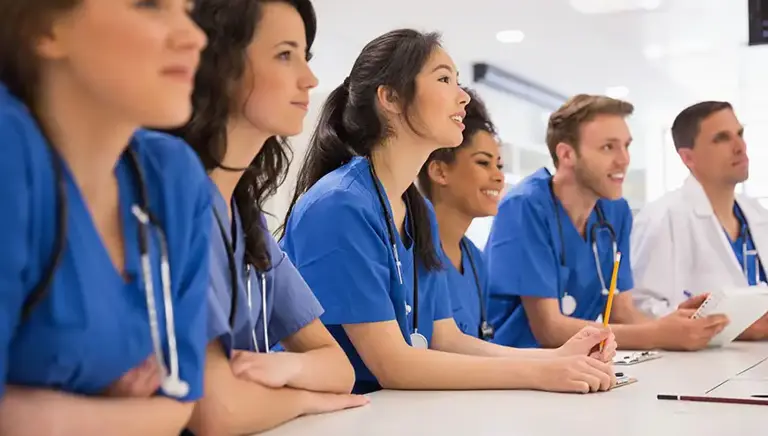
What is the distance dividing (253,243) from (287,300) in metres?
0.13

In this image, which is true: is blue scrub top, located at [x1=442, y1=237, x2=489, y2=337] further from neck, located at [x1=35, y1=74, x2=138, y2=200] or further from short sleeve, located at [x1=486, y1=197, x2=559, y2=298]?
neck, located at [x1=35, y1=74, x2=138, y2=200]

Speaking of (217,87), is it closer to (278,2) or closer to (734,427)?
(278,2)

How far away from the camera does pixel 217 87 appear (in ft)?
4.22

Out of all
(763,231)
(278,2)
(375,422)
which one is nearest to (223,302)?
(375,422)

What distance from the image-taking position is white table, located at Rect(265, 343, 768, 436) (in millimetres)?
1170

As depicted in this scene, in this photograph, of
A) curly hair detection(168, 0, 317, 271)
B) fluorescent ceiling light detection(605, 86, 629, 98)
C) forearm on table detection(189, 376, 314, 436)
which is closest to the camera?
forearm on table detection(189, 376, 314, 436)

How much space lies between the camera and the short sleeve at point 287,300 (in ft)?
4.67

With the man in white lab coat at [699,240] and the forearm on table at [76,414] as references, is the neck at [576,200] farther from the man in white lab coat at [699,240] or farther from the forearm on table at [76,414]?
the forearm on table at [76,414]

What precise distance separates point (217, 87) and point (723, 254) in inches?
85.7

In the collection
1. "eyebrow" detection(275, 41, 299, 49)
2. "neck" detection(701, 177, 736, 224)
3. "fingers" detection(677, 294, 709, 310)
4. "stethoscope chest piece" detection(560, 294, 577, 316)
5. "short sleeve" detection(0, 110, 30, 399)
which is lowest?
"stethoscope chest piece" detection(560, 294, 577, 316)

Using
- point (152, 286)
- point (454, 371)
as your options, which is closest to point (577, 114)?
point (454, 371)

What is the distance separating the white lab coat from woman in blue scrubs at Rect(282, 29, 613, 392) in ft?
3.92

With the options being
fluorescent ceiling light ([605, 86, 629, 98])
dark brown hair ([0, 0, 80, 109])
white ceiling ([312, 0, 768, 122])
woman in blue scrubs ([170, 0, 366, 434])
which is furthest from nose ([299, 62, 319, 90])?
fluorescent ceiling light ([605, 86, 629, 98])

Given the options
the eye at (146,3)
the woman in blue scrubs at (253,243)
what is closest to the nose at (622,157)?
the woman in blue scrubs at (253,243)
